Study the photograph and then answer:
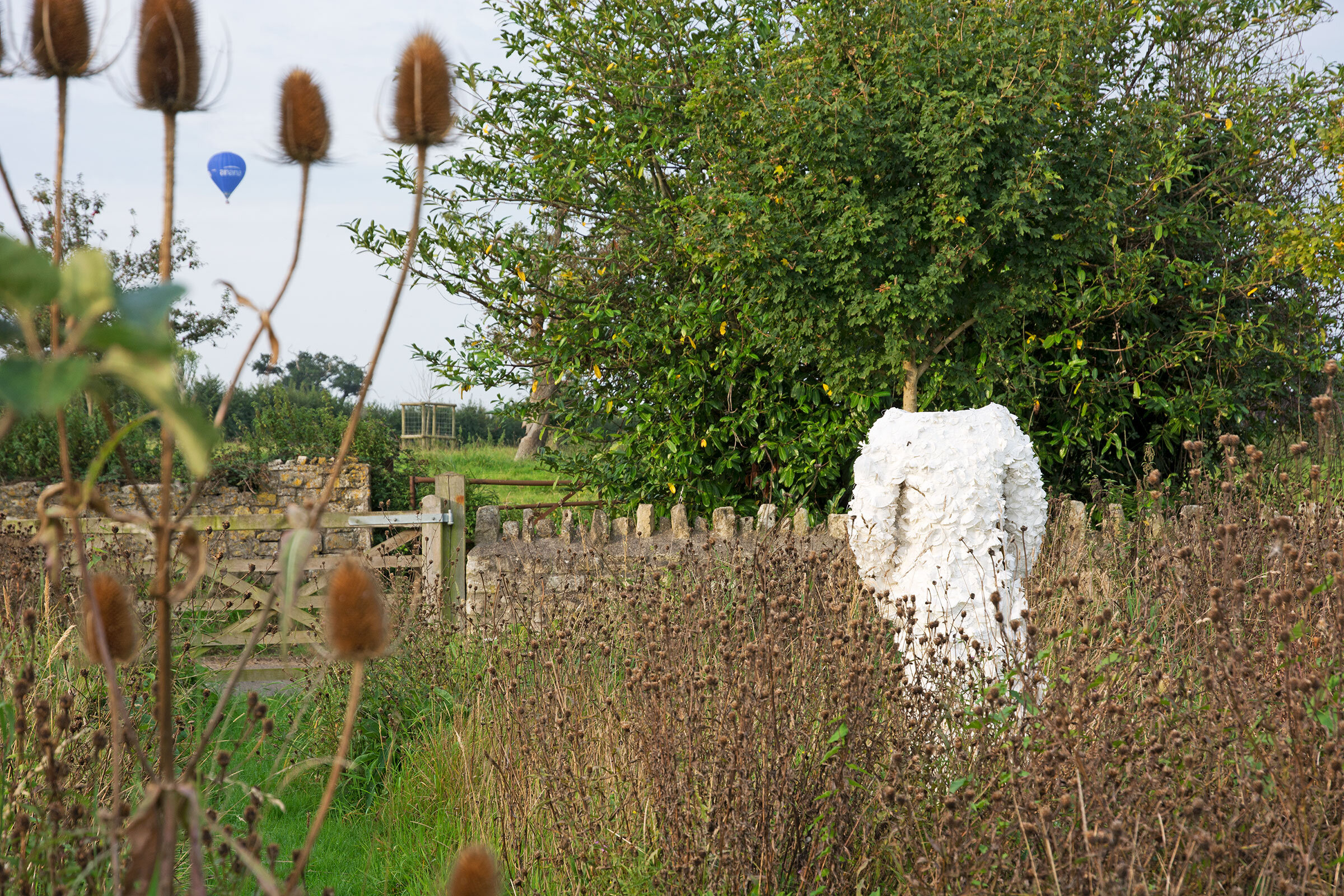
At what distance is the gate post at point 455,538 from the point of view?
627 centimetres

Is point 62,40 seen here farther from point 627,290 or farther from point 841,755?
point 627,290

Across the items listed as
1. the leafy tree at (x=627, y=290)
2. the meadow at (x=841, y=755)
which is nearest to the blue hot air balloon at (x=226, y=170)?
the leafy tree at (x=627, y=290)

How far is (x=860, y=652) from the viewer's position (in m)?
2.46

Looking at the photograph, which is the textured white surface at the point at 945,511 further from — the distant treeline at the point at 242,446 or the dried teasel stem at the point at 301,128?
the distant treeline at the point at 242,446

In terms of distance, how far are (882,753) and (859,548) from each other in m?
1.76

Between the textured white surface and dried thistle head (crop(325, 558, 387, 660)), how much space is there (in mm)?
3307

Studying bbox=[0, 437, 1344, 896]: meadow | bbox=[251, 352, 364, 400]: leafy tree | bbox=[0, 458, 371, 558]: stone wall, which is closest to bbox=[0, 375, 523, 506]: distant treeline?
bbox=[0, 458, 371, 558]: stone wall

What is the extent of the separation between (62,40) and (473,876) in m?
1.00

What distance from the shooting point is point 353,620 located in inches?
34.6

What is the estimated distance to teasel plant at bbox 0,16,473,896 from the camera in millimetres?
566

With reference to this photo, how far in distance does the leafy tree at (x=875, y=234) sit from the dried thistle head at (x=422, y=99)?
524 centimetres

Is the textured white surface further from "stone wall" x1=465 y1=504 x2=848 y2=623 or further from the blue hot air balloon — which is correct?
the blue hot air balloon

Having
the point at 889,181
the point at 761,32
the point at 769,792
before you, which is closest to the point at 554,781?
the point at 769,792

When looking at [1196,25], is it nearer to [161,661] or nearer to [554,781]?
[554,781]
